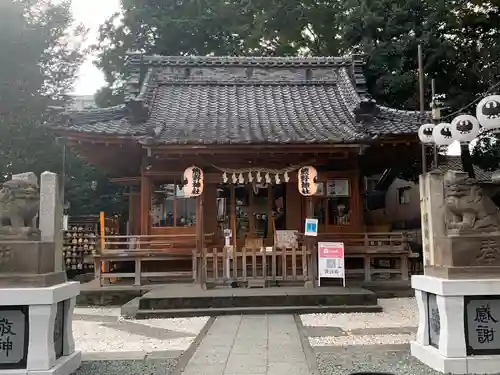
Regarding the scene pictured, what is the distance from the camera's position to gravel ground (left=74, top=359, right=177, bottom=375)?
5.09 meters

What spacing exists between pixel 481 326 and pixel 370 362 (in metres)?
1.25

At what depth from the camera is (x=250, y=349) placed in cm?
607

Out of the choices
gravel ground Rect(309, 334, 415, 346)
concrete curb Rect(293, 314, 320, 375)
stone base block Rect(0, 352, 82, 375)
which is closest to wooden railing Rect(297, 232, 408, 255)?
concrete curb Rect(293, 314, 320, 375)

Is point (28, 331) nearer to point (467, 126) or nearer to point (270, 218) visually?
point (467, 126)

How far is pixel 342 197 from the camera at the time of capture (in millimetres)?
12727

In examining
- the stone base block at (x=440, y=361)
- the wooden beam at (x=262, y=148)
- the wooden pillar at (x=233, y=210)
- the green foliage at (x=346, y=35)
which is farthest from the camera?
the green foliage at (x=346, y=35)

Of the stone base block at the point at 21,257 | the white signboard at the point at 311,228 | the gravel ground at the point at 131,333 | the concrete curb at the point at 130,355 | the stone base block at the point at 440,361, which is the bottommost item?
the gravel ground at the point at 131,333

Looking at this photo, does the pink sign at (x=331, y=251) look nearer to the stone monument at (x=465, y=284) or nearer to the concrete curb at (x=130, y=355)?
the stone monument at (x=465, y=284)

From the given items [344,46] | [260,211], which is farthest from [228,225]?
[344,46]

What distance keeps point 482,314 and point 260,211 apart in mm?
8155

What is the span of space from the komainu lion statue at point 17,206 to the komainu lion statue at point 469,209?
4.47 meters

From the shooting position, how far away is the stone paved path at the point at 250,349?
5164mm

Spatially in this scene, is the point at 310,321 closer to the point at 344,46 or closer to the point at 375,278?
the point at 375,278

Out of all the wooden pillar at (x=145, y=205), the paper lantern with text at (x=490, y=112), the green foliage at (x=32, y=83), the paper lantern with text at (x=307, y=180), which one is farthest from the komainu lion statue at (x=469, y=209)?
the green foliage at (x=32, y=83)
